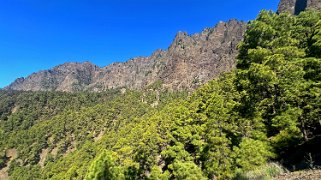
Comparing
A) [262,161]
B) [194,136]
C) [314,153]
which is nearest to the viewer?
[314,153]

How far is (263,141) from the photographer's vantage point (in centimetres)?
2608

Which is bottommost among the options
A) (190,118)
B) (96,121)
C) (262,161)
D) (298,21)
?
(262,161)

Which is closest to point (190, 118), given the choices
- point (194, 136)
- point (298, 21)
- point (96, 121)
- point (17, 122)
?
point (194, 136)

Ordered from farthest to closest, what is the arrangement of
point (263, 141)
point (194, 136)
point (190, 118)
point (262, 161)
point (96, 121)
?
1. point (96, 121)
2. point (190, 118)
3. point (194, 136)
4. point (263, 141)
5. point (262, 161)

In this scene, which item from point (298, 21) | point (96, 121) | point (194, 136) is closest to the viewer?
point (298, 21)

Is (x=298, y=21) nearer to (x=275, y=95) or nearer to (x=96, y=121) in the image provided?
(x=275, y=95)

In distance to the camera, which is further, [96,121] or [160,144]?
[96,121]

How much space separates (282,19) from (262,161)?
1500cm

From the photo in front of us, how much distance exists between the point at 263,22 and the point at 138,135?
91.6 feet

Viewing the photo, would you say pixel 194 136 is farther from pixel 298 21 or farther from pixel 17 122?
pixel 17 122

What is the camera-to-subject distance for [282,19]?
30.8 m

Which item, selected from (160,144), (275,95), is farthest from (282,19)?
(160,144)

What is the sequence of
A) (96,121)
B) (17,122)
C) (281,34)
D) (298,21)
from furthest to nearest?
1. (17,122)
2. (96,121)
3. (298,21)
4. (281,34)

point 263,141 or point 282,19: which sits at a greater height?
point 282,19
